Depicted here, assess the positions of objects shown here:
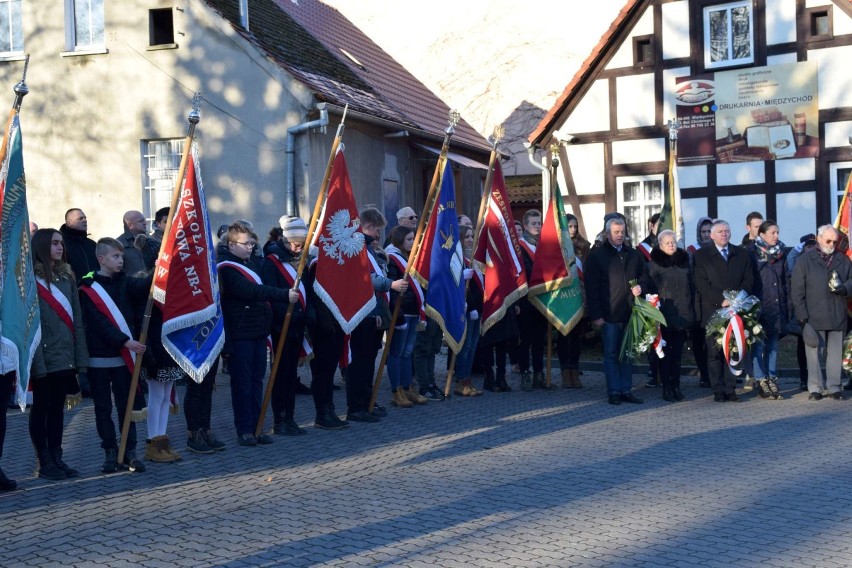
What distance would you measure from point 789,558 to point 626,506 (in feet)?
4.63

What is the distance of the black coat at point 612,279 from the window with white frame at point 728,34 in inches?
407

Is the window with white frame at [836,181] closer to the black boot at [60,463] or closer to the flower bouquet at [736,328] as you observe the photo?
the flower bouquet at [736,328]

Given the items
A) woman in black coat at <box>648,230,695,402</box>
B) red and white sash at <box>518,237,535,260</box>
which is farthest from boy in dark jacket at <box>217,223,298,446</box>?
woman in black coat at <box>648,230,695,402</box>

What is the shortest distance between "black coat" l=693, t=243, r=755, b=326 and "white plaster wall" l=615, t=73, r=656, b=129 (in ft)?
32.5

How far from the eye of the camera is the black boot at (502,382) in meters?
13.1

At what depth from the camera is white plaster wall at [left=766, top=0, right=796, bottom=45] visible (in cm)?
2061

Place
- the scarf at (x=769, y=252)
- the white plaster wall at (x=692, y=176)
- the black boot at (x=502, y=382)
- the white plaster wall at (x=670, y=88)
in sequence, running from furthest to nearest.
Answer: the white plaster wall at (x=670, y=88)
the white plaster wall at (x=692, y=176)
the black boot at (x=502, y=382)
the scarf at (x=769, y=252)

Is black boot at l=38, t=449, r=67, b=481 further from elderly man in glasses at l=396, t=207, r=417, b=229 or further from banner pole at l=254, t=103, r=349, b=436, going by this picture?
elderly man in glasses at l=396, t=207, r=417, b=229

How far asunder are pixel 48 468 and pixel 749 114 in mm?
16115

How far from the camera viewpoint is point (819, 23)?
Answer: 20516 millimetres

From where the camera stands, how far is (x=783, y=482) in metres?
7.79

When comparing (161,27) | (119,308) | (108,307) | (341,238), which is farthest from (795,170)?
(108,307)

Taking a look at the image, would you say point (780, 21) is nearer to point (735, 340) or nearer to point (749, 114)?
point (749, 114)

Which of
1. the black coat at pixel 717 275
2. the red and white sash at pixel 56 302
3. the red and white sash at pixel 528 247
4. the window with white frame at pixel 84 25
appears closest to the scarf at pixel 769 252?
the black coat at pixel 717 275
